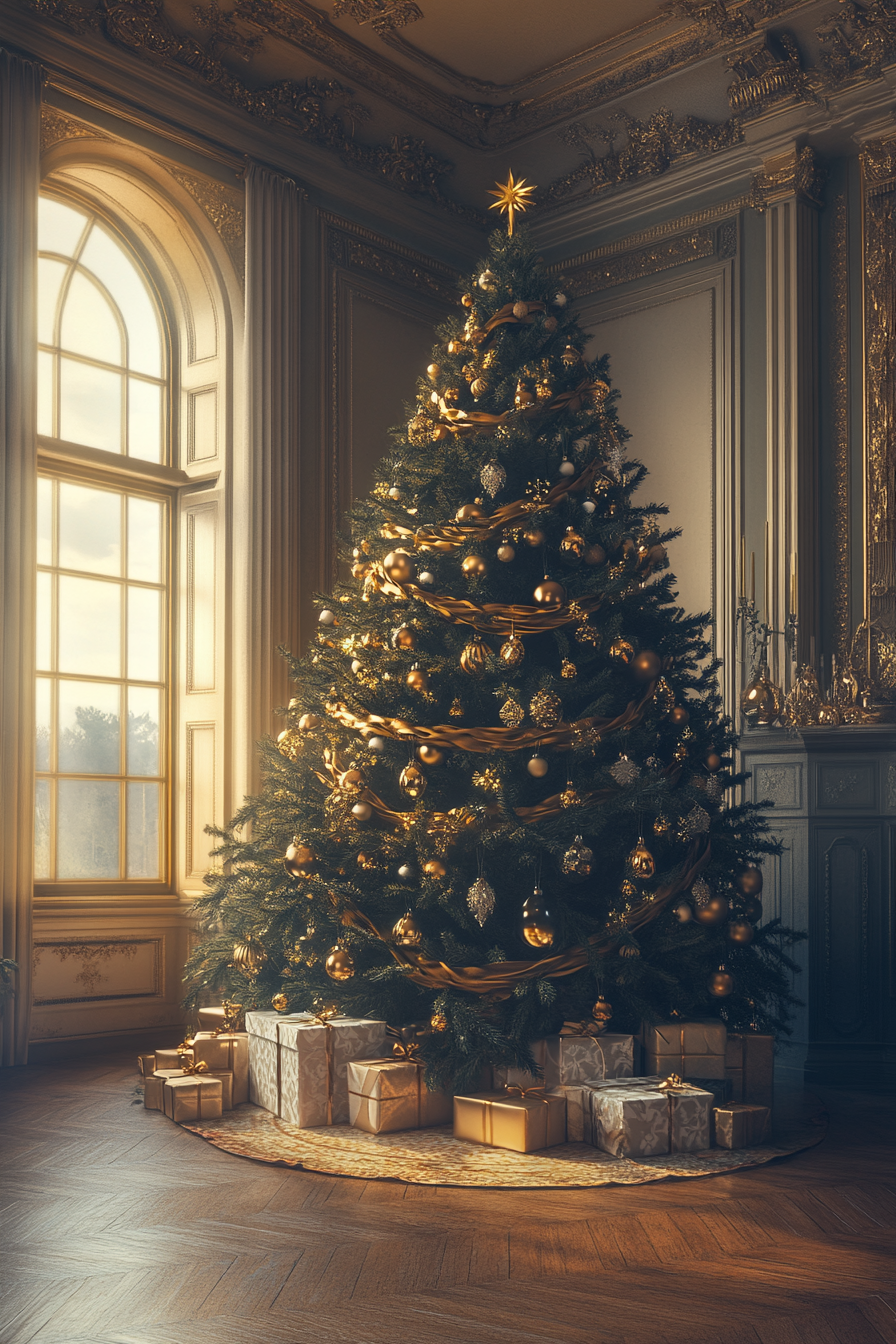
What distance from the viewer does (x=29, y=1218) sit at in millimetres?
2816

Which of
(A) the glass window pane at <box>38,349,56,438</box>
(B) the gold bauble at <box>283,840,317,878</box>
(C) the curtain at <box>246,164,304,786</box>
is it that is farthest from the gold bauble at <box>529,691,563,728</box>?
(A) the glass window pane at <box>38,349,56,438</box>

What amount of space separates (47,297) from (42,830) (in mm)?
2542

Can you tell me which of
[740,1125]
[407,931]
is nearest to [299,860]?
[407,931]

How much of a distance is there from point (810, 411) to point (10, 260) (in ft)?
12.3

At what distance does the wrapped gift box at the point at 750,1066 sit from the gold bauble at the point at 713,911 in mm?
409

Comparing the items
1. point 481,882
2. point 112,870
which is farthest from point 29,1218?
point 112,870

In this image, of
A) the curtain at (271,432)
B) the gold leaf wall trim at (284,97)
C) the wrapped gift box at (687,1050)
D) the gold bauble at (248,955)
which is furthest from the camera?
the curtain at (271,432)

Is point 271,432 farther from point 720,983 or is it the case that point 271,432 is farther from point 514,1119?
point 514,1119

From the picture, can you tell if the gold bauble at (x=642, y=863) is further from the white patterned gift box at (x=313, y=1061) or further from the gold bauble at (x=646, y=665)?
the white patterned gift box at (x=313, y=1061)

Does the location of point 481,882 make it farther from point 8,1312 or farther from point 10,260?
point 10,260

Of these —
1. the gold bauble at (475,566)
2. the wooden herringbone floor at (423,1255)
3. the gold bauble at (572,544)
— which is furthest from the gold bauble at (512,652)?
the wooden herringbone floor at (423,1255)

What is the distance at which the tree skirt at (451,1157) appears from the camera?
321 cm

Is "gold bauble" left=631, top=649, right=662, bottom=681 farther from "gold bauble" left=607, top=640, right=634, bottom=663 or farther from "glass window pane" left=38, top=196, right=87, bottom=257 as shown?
"glass window pane" left=38, top=196, right=87, bottom=257

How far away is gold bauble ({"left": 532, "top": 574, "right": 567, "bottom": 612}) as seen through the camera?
3.89m
